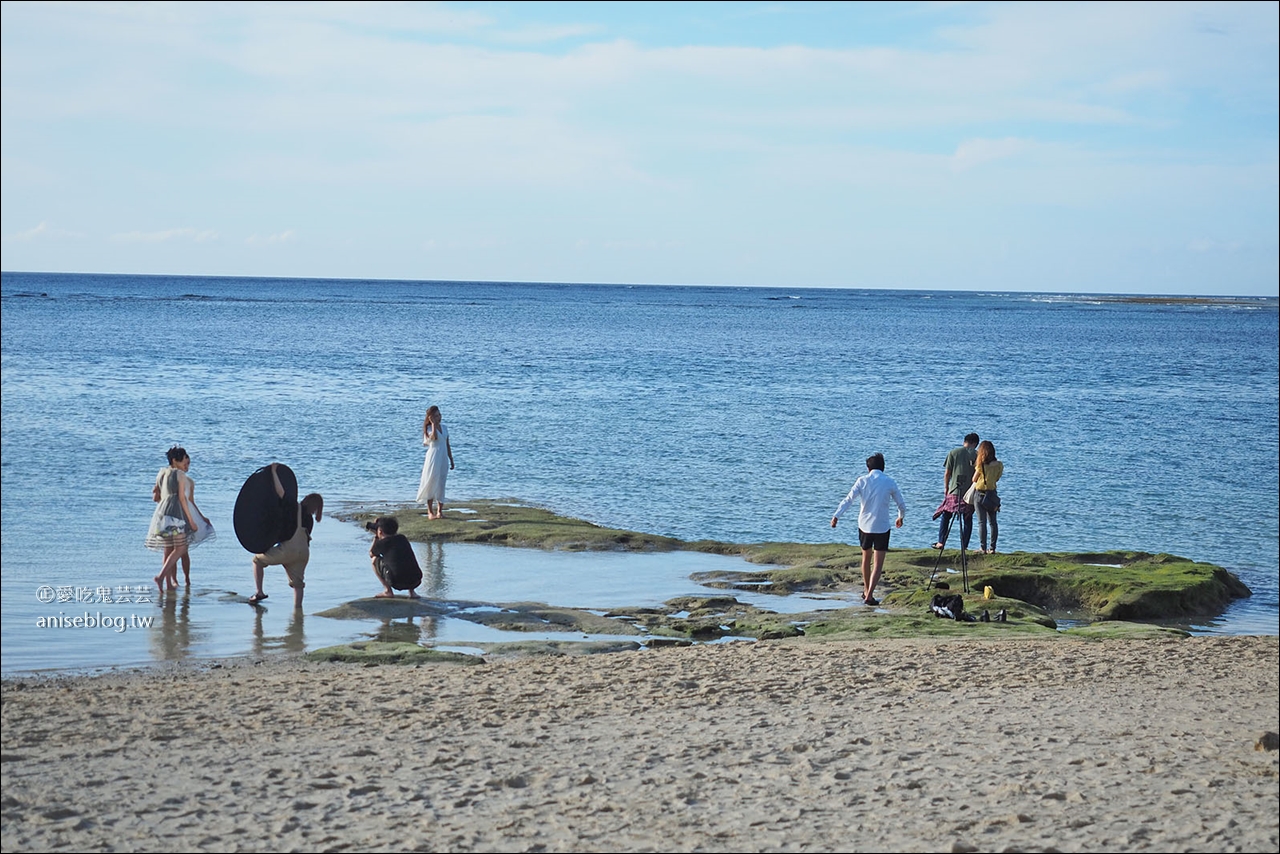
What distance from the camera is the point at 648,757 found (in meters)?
7.27

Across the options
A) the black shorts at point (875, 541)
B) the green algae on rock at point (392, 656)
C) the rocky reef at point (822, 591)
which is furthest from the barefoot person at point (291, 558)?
the black shorts at point (875, 541)

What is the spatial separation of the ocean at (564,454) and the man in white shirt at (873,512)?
221 centimetres

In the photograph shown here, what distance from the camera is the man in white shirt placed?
13.5 m

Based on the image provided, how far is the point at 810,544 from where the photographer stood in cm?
1773

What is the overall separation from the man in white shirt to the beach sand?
3.60 m

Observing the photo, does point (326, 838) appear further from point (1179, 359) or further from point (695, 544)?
point (1179, 359)

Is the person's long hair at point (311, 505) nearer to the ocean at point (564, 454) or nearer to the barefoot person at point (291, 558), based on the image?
the barefoot person at point (291, 558)

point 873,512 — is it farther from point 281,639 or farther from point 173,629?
point 173,629

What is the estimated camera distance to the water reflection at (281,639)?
10.5 meters

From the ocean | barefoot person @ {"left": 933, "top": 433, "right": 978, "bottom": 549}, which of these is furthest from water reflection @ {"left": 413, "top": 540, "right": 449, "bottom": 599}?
barefoot person @ {"left": 933, "top": 433, "right": 978, "bottom": 549}

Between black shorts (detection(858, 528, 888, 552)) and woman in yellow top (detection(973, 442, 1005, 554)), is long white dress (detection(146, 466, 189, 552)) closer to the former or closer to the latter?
black shorts (detection(858, 528, 888, 552))

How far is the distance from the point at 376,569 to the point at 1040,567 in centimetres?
874

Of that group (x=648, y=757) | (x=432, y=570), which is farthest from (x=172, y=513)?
(x=648, y=757)

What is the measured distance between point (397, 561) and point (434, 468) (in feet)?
18.7
